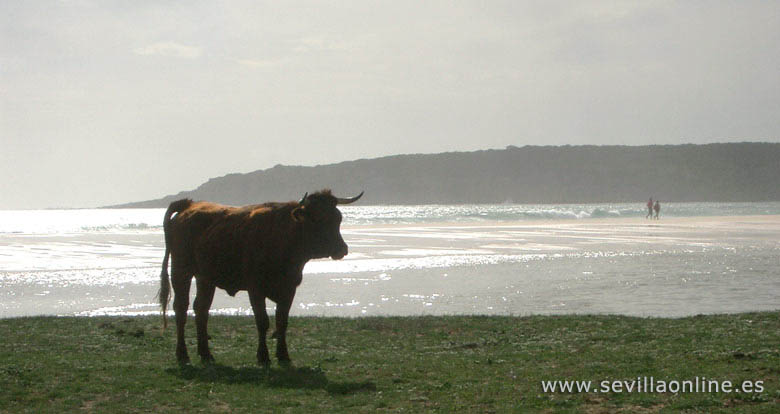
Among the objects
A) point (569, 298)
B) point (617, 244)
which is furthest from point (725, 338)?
point (617, 244)

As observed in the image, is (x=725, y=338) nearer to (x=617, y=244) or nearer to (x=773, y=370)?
(x=773, y=370)

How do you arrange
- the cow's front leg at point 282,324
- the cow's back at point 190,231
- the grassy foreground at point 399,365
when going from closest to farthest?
1. the grassy foreground at point 399,365
2. the cow's front leg at point 282,324
3. the cow's back at point 190,231

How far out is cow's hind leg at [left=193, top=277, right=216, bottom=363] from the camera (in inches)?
443

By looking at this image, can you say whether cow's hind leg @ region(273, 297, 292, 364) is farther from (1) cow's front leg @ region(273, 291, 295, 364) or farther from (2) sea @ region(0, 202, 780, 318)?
(2) sea @ region(0, 202, 780, 318)

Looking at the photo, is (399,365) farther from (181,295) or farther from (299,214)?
(181,295)

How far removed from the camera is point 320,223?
10859 mm

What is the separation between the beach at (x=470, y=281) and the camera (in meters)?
19.1

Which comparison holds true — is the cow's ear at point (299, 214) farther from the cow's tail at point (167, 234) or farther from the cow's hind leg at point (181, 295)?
the cow's tail at point (167, 234)

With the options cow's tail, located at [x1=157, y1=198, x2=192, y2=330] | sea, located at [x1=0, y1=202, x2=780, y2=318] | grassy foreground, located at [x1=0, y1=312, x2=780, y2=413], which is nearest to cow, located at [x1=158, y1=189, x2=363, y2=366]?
cow's tail, located at [x1=157, y1=198, x2=192, y2=330]

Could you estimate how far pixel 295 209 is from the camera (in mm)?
10922

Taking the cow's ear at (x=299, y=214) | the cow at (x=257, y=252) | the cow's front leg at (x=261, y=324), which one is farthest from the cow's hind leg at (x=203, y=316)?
the cow's ear at (x=299, y=214)

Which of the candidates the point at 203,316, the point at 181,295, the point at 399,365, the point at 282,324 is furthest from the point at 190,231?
the point at 399,365

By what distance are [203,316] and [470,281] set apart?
14735 millimetres

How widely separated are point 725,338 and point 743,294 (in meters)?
9.54
